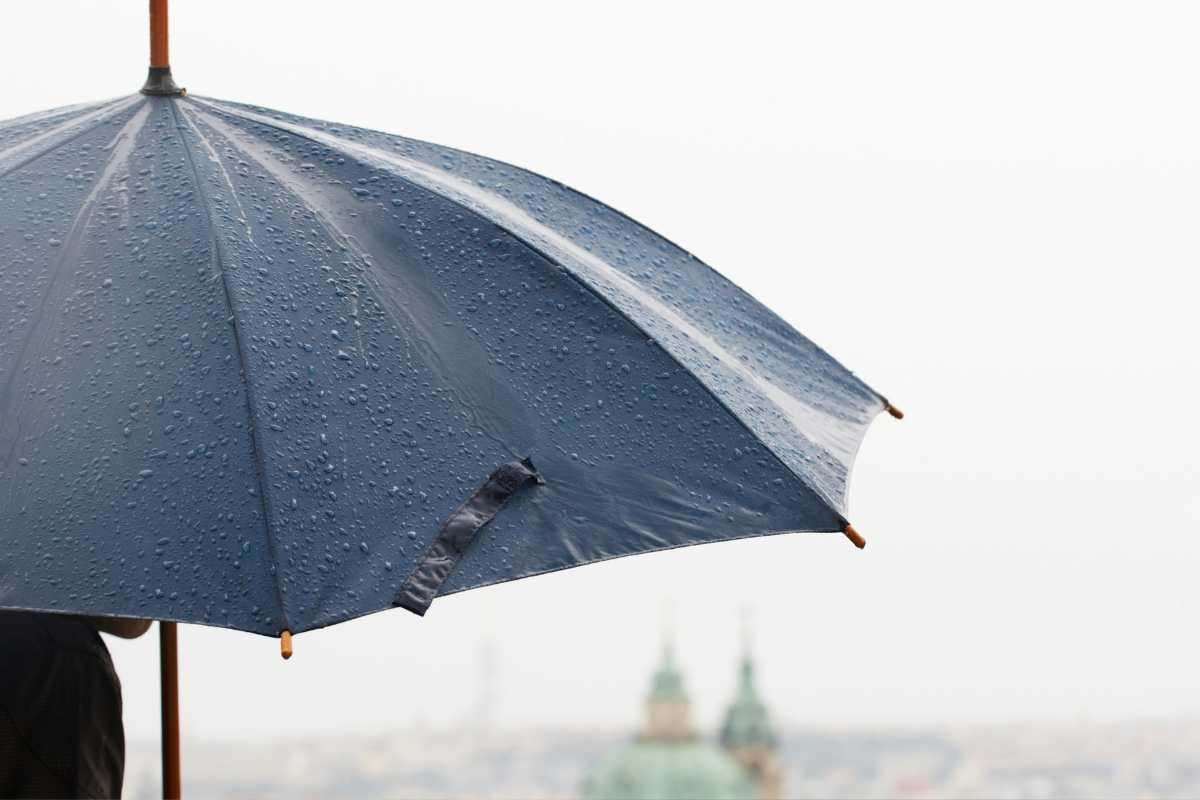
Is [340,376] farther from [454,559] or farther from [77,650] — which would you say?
[77,650]

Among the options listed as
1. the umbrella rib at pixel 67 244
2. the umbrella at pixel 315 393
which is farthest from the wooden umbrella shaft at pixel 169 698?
the umbrella rib at pixel 67 244

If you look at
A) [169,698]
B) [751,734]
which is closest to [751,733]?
[751,734]

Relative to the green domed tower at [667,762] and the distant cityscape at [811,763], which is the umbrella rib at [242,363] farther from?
the distant cityscape at [811,763]

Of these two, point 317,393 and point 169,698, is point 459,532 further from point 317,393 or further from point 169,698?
point 169,698

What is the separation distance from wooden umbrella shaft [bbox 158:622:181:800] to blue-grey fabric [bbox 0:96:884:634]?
791mm

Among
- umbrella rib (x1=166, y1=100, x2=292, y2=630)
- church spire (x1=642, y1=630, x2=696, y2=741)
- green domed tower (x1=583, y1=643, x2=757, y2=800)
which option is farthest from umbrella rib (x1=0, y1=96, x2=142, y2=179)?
church spire (x1=642, y1=630, x2=696, y2=741)

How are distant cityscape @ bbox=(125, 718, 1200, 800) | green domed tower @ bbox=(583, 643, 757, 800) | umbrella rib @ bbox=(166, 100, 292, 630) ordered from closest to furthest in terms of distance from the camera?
umbrella rib @ bbox=(166, 100, 292, 630) → green domed tower @ bbox=(583, 643, 757, 800) → distant cityscape @ bbox=(125, 718, 1200, 800)

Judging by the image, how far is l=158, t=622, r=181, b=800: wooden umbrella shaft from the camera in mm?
3398

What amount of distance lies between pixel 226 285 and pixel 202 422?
28 centimetres

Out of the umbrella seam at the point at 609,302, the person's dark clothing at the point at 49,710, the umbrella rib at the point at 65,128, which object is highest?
the umbrella rib at the point at 65,128

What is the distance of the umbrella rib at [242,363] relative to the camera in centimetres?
250

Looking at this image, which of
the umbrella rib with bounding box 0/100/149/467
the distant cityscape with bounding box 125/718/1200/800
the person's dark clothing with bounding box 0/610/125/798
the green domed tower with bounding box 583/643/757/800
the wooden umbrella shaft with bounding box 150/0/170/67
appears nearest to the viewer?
the umbrella rib with bounding box 0/100/149/467

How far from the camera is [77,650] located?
2967 millimetres

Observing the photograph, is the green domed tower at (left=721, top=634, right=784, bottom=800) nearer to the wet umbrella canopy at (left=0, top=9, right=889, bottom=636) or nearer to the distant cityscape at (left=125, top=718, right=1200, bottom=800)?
the distant cityscape at (left=125, top=718, right=1200, bottom=800)
